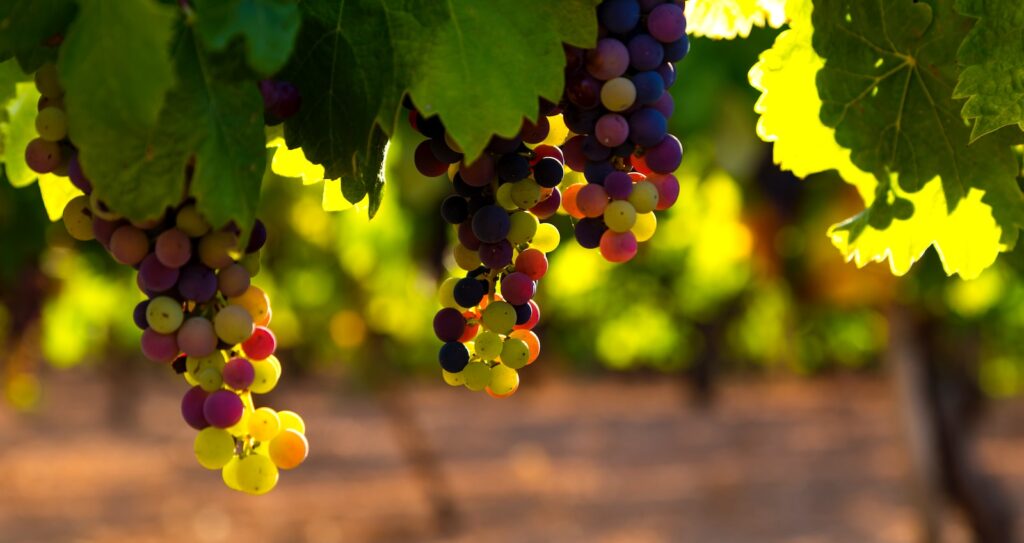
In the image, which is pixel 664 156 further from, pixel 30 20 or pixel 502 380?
pixel 30 20

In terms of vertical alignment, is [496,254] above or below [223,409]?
above

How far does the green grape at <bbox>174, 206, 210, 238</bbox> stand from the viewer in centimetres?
103

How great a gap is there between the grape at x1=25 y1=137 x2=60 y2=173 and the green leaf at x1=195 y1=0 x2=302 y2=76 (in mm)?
290

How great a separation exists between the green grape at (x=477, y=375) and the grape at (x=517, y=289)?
0.19 feet

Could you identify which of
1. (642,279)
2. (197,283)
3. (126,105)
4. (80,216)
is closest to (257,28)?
(126,105)

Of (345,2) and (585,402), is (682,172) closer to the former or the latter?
(345,2)

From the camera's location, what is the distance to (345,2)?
116cm

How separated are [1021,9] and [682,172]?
18.9 ft

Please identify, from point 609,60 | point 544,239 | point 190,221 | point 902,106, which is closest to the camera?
point 190,221

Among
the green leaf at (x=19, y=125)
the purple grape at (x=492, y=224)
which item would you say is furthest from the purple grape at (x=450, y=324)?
the green leaf at (x=19, y=125)

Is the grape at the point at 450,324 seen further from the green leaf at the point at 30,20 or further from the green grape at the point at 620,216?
the green leaf at the point at 30,20

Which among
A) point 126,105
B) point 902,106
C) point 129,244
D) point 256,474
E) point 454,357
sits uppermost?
point 902,106

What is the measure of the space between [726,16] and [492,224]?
0.56m

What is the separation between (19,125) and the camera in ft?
5.21
